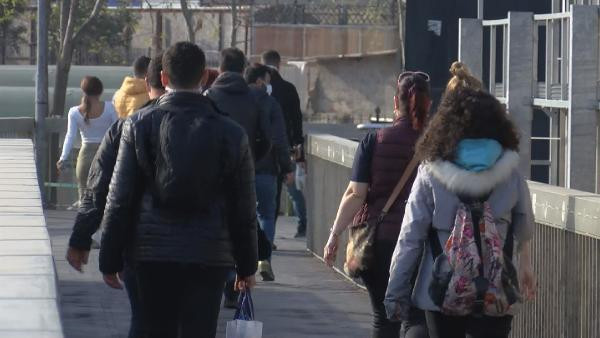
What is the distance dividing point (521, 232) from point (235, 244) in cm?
113

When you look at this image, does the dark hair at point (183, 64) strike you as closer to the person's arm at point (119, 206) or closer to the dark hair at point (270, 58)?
the person's arm at point (119, 206)

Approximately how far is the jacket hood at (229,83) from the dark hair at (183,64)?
4.17 metres

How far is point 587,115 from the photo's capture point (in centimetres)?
1434

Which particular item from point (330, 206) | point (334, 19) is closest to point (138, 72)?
point (330, 206)

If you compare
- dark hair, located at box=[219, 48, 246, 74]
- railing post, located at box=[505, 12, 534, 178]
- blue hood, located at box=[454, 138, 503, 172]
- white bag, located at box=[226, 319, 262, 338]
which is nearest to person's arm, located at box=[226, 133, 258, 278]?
white bag, located at box=[226, 319, 262, 338]

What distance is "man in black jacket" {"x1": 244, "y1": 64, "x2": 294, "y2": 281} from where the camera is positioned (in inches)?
423

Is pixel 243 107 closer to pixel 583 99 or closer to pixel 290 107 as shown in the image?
pixel 290 107

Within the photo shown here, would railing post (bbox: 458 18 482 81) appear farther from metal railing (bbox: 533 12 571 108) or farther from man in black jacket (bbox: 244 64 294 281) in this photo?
man in black jacket (bbox: 244 64 294 281)

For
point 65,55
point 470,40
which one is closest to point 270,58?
point 470,40

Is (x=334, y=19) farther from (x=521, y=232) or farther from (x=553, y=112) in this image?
(x=521, y=232)

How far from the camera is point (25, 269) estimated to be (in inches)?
192

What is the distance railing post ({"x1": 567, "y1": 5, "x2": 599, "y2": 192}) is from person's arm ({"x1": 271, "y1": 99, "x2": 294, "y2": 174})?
13.8 ft

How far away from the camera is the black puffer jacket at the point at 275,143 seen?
35.1ft

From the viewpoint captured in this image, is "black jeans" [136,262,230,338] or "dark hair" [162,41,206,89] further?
"dark hair" [162,41,206,89]
